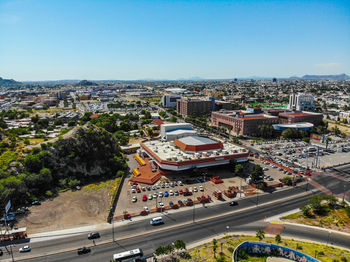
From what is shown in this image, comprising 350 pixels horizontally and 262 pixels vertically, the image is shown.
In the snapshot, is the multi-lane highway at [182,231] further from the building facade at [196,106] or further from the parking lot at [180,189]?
the building facade at [196,106]

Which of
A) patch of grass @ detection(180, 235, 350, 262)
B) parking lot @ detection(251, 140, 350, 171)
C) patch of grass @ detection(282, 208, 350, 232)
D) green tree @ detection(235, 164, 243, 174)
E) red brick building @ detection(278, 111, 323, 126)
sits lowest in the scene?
patch of grass @ detection(282, 208, 350, 232)

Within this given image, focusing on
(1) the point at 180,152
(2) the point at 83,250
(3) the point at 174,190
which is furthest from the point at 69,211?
(1) the point at 180,152

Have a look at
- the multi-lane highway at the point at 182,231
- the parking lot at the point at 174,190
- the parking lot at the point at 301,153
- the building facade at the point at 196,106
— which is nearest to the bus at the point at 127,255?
the multi-lane highway at the point at 182,231

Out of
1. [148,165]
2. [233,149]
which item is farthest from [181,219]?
[233,149]

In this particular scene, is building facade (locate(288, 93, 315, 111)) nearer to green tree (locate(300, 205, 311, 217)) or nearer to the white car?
green tree (locate(300, 205, 311, 217))

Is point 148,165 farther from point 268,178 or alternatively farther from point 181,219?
point 268,178

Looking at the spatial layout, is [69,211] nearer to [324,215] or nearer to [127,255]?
[127,255]

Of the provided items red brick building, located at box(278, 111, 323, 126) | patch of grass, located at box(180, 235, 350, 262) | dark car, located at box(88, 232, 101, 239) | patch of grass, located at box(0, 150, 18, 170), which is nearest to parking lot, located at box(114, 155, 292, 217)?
dark car, located at box(88, 232, 101, 239)
